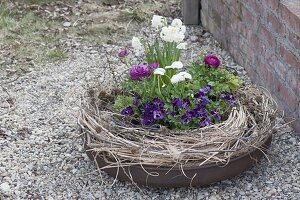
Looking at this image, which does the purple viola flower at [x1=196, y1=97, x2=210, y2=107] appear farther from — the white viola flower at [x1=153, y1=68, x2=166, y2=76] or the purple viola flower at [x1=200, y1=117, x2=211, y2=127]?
the white viola flower at [x1=153, y1=68, x2=166, y2=76]

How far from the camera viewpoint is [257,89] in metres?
3.33

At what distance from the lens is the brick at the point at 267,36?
11.9ft

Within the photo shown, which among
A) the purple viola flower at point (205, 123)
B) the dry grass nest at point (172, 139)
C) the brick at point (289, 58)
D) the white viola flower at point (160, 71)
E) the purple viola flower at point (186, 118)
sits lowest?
the dry grass nest at point (172, 139)

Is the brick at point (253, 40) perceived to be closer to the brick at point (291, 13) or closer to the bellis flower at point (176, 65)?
the brick at point (291, 13)

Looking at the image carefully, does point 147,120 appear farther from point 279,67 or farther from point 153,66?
point 279,67

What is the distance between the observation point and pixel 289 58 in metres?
3.39

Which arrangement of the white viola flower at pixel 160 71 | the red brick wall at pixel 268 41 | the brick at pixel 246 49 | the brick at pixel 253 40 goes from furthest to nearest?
the brick at pixel 246 49, the brick at pixel 253 40, the red brick wall at pixel 268 41, the white viola flower at pixel 160 71

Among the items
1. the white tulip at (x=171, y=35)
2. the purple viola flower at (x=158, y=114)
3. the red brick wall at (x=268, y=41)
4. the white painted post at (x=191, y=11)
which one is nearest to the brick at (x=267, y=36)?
the red brick wall at (x=268, y=41)

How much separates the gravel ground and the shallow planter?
11 centimetres

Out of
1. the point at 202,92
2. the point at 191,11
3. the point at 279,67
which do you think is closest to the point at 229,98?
the point at 202,92

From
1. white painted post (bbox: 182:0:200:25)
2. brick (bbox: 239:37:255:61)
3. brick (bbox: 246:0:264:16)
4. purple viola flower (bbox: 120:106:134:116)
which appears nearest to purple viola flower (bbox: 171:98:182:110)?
purple viola flower (bbox: 120:106:134:116)

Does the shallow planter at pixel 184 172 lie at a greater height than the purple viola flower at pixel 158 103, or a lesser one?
lesser

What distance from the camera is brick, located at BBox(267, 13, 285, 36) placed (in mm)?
3465

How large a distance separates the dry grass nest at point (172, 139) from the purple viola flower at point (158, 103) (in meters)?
0.10
